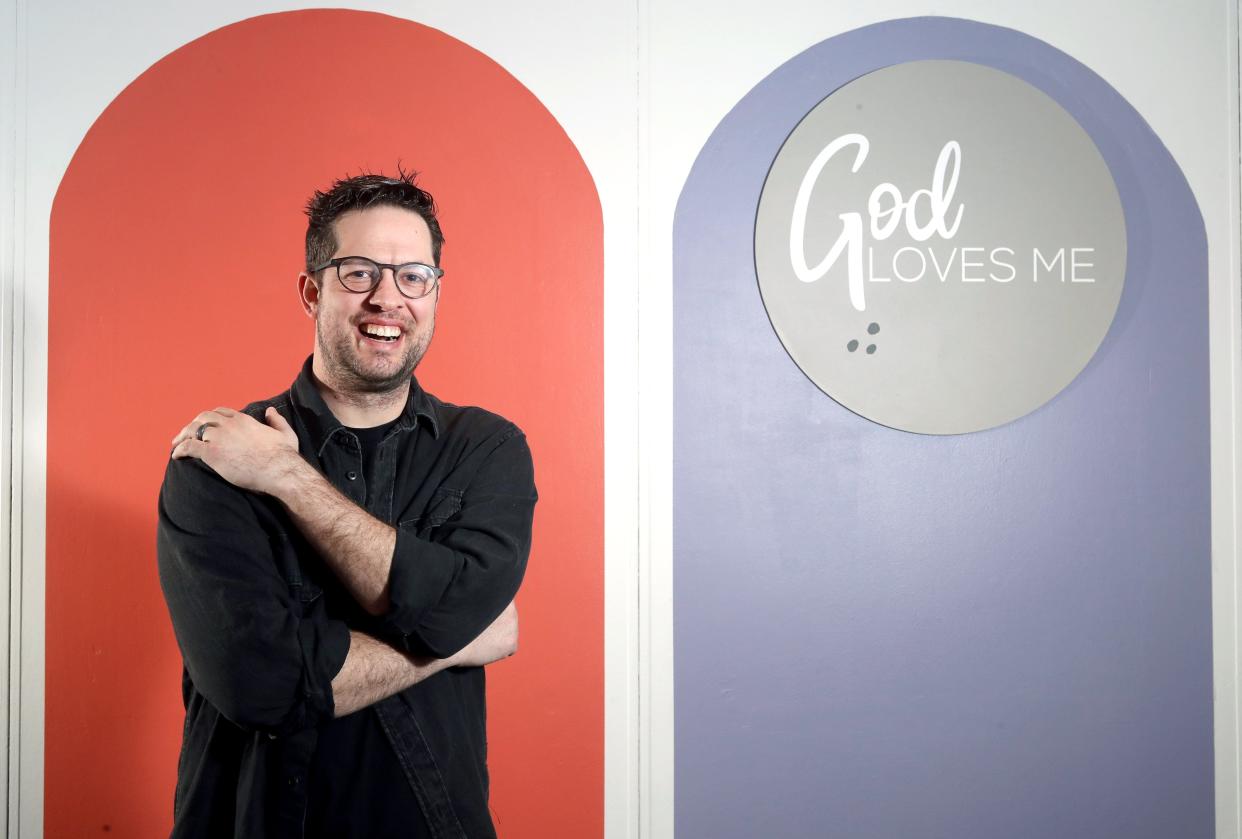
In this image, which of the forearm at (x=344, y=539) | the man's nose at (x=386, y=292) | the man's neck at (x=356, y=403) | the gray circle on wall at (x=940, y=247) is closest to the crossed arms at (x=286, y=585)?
the forearm at (x=344, y=539)

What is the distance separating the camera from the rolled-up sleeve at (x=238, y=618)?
1.22 meters

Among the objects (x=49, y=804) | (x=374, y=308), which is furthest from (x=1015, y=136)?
(x=49, y=804)

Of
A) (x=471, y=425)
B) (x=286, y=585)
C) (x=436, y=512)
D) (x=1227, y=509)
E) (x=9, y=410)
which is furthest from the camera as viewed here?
Result: (x=1227, y=509)

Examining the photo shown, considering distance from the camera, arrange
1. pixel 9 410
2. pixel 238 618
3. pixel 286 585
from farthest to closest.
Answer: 1. pixel 9 410
2. pixel 286 585
3. pixel 238 618

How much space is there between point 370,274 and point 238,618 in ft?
1.93

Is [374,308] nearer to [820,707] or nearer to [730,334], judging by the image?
[730,334]

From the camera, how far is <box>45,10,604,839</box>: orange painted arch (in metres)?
2.02

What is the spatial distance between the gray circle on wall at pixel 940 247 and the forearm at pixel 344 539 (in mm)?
1189

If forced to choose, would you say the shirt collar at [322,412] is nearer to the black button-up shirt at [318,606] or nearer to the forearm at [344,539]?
the black button-up shirt at [318,606]

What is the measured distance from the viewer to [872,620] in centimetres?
212

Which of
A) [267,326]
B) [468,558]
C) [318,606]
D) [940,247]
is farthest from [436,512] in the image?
[940,247]

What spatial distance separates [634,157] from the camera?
6.98 ft

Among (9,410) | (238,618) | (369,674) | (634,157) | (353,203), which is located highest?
(634,157)

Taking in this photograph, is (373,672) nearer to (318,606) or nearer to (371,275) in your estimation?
(318,606)
